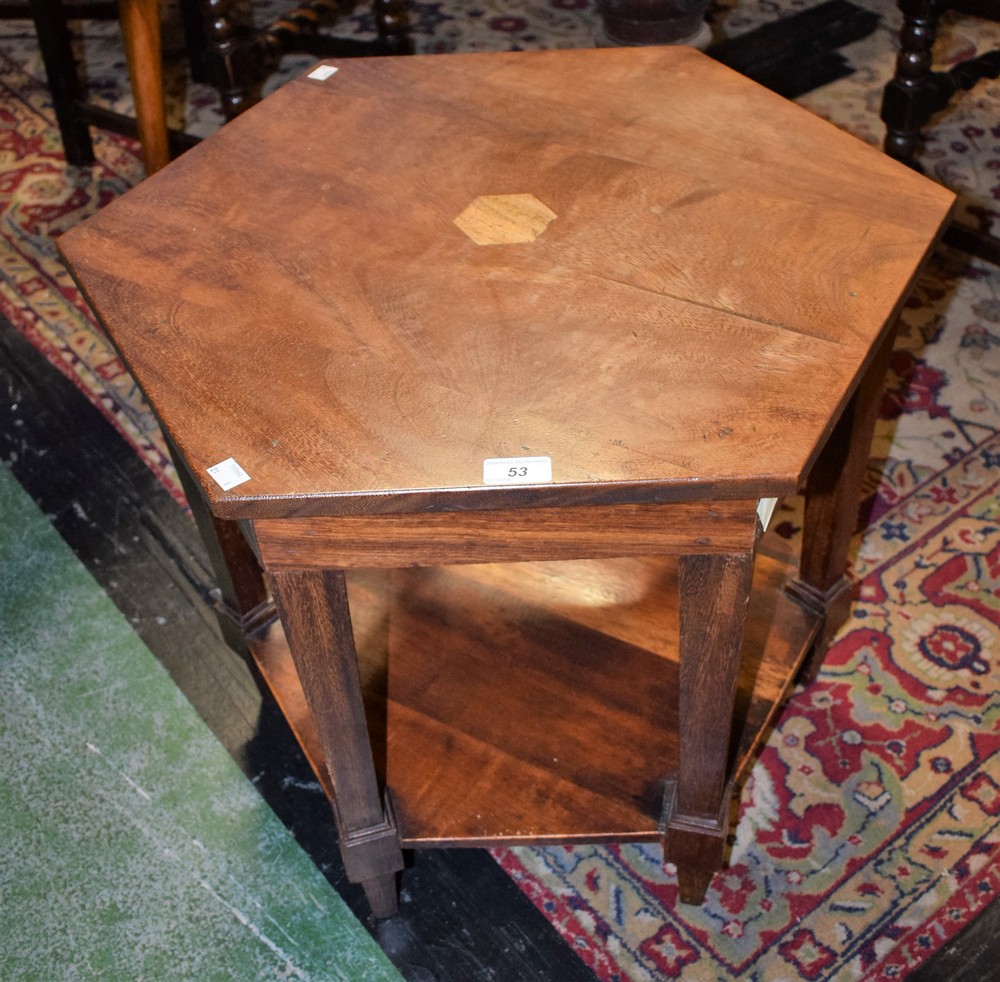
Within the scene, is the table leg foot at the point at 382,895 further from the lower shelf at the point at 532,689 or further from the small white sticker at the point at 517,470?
the small white sticker at the point at 517,470

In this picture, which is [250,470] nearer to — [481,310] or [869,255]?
[481,310]

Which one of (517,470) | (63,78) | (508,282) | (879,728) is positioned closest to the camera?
(517,470)

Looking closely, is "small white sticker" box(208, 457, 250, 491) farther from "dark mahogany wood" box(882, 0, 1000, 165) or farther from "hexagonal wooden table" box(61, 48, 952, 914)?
"dark mahogany wood" box(882, 0, 1000, 165)

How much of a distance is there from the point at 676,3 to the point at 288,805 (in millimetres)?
1498

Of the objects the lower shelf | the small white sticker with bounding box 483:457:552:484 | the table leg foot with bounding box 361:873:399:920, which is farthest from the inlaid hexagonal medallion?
the table leg foot with bounding box 361:873:399:920

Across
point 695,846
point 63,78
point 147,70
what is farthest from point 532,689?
point 63,78

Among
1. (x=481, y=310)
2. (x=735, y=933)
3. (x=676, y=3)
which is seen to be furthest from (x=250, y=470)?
(x=676, y=3)

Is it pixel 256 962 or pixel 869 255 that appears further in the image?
pixel 256 962

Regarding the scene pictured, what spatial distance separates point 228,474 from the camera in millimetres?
1029

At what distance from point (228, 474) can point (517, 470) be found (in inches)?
9.3

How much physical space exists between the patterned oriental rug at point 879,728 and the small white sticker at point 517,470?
725 mm

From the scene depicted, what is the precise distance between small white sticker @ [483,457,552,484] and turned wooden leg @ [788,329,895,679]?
47 cm

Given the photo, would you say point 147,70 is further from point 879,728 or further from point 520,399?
point 879,728

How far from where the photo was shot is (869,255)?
1.22 meters
